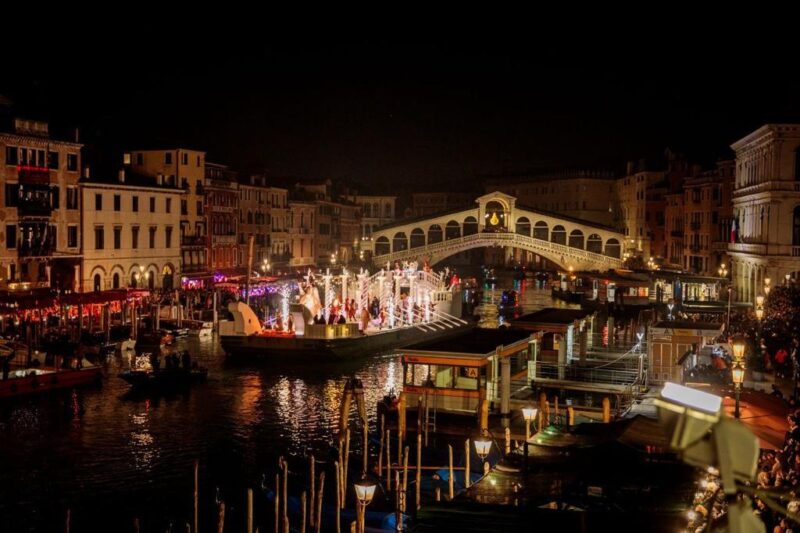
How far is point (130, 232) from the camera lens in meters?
44.5

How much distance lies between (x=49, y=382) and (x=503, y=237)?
50.8m

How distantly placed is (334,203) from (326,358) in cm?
4647

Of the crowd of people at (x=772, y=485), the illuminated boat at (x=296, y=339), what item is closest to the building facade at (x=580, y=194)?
the illuminated boat at (x=296, y=339)

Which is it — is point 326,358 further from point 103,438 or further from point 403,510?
point 403,510

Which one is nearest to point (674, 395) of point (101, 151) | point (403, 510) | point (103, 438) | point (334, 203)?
point (403, 510)

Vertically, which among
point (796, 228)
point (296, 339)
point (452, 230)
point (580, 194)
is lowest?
point (296, 339)

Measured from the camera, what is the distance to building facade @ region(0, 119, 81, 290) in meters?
36.5

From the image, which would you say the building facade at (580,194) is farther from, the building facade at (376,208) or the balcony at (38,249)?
the balcony at (38,249)

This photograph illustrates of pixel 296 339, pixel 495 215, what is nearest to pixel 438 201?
pixel 495 215

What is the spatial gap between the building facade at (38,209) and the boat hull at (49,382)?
12.0m

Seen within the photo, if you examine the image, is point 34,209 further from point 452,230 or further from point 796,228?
point 452,230

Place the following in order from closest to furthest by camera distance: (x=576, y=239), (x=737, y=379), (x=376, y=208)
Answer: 1. (x=737, y=379)
2. (x=576, y=239)
3. (x=376, y=208)

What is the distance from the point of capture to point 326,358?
1219 inches

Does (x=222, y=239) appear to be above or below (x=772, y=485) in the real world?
above
